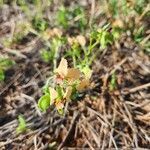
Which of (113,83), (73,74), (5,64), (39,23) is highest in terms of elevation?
(39,23)

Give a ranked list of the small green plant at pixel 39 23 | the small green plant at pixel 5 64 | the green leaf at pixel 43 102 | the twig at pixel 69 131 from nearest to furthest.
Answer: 1. the green leaf at pixel 43 102
2. the twig at pixel 69 131
3. the small green plant at pixel 5 64
4. the small green plant at pixel 39 23

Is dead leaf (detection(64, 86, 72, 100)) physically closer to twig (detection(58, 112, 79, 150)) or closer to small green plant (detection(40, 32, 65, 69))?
twig (detection(58, 112, 79, 150))

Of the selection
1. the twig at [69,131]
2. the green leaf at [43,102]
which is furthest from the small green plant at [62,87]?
the twig at [69,131]

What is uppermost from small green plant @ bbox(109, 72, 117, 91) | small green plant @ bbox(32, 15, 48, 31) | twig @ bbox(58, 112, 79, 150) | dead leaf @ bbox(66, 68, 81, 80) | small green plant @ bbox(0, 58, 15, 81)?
small green plant @ bbox(32, 15, 48, 31)

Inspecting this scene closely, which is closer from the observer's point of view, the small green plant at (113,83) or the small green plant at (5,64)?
the small green plant at (113,83)

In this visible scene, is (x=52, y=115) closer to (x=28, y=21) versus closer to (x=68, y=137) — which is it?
(x=68, y=137)

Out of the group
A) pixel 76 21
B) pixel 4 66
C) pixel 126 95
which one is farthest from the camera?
pixel 76 21

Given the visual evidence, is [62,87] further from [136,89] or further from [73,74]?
[136,89]

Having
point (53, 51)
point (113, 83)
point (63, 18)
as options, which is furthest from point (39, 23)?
point (113, 83)

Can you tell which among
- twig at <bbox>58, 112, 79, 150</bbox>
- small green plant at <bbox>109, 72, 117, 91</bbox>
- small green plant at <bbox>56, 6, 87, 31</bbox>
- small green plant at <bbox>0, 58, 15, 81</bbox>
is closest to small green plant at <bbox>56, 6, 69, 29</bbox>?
small green plant at <bbox>56, 6, 87, 31</bbox>

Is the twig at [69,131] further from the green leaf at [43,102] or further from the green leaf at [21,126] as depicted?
the green leaf at [43,102]

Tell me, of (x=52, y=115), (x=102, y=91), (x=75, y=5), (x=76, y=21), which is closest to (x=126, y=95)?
(x=102, y=91)
